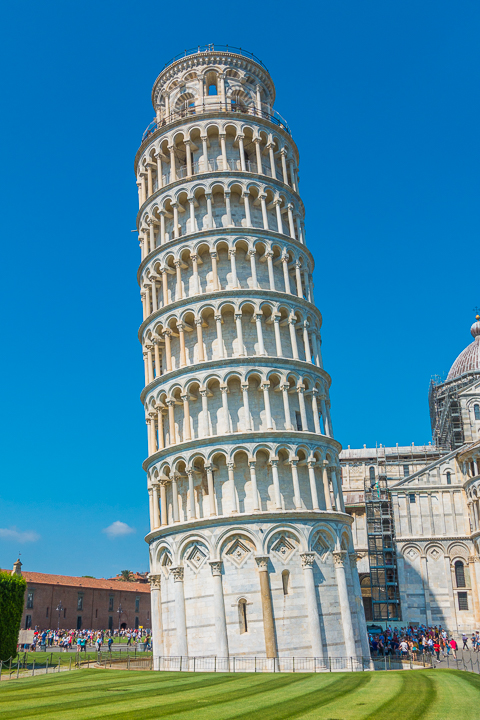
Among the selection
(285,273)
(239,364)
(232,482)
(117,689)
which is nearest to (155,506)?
Answer: (232,482)

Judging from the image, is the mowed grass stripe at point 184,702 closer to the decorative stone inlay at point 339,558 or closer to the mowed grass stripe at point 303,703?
the mowed grass stripe at point 303,703

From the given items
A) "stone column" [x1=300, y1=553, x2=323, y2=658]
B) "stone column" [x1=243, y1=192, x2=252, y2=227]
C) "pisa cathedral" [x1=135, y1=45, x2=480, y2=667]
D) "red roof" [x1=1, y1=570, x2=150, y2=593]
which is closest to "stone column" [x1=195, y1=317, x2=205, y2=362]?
"pisa cathedral" [x1=135, y1=45, x2=480, y2=667]

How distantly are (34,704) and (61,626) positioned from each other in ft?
233

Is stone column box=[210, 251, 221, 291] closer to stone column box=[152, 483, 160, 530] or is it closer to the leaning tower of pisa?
the leaning tower of pisa

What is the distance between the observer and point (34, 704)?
1703cm

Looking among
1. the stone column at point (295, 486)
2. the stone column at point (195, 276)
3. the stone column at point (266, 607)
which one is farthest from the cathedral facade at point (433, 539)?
the stone column at point (195, 276)

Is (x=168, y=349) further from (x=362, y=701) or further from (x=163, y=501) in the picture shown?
(x=362, y=701)

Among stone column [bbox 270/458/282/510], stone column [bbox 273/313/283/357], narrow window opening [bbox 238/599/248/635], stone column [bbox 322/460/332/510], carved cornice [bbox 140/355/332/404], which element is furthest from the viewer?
stone column [bbox 273/313/283/357]

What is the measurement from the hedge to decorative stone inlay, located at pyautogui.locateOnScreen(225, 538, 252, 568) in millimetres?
15539

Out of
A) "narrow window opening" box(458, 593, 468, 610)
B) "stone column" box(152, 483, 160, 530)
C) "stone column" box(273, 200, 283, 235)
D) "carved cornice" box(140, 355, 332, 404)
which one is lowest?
"narrow window opening" box(458, 593, 468, 610)

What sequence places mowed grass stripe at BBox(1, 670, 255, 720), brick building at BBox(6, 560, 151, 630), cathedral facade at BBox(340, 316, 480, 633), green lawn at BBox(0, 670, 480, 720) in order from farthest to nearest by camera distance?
brick building at BBox(6, 560, 151, 630), cathedral facade at BBox(340, 316, 480, 633), mowed grass stripe at BBox(1, 670, 255, 720), green lawn at BBox(0, 670, 480, 720)

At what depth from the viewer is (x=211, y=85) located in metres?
47.5

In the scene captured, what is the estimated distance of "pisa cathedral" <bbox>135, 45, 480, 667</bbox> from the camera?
3241 cm

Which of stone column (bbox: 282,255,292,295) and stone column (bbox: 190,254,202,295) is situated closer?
stone column (bbox: 190,254,202,295)
